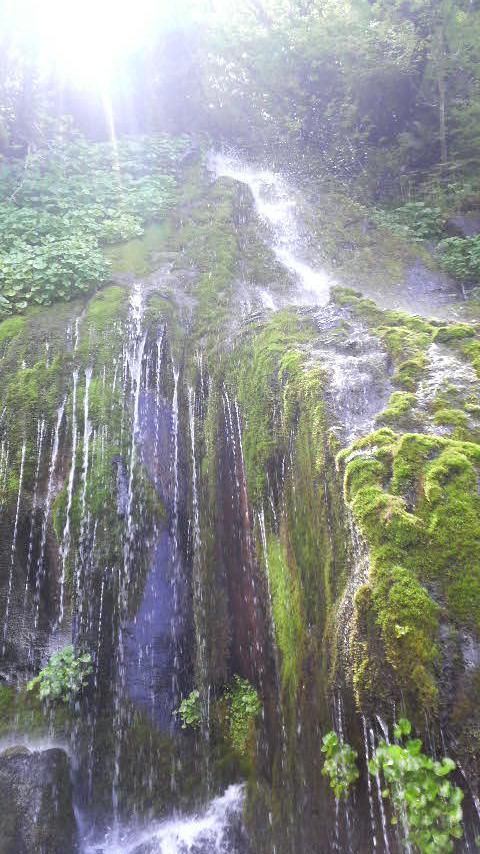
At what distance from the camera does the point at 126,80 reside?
44.8 ft

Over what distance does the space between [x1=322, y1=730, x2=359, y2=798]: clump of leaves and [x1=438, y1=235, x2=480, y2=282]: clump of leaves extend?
7.57 meters

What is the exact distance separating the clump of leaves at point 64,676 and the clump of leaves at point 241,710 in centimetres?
161

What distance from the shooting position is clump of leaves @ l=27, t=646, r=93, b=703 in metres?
5.81

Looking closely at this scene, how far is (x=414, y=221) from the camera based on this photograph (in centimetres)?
1038

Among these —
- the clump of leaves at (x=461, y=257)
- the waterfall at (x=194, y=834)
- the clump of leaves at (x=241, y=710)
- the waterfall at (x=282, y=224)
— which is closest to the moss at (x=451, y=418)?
the clump of leaves at (x=241, y=710)

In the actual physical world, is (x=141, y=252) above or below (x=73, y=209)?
below

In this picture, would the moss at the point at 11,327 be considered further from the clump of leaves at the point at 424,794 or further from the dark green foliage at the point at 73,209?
the clump of leaves at the point at 424,794

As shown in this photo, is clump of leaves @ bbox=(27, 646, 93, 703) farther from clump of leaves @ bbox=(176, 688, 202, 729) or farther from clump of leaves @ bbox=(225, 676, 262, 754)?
clump of leaves @ bbox=(225, 676, 262, 754)

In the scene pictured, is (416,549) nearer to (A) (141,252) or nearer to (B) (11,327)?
(B) (11,327)

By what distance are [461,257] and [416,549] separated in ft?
23.5

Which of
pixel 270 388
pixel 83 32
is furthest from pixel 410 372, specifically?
pixel 83 32

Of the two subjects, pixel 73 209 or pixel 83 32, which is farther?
pixel 83 32

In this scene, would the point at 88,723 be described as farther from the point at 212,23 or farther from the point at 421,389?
the point at 212,23

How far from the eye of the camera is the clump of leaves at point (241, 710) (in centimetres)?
567
